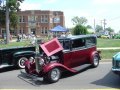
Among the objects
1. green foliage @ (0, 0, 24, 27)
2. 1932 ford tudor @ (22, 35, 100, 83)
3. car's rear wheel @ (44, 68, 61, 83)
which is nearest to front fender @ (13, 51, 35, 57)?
1932 ford tudor @ (22, 35, 100, 83)

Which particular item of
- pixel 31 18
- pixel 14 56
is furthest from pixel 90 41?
pixel 31 18

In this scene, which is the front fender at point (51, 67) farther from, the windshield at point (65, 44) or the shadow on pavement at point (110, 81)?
the shadow on pavement at point (110, 81)

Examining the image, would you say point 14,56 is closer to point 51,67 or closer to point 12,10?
point 51,67

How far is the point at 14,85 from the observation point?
10.4 m

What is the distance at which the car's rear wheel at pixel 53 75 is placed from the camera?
34.5 feet

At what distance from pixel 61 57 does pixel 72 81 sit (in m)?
1.04

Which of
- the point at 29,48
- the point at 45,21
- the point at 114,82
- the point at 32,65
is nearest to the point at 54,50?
the point at 32,65

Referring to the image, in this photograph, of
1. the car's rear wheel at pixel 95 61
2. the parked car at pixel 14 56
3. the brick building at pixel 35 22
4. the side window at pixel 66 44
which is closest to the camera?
the side window at pixel 66 44

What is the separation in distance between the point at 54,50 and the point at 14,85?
1823 millimetres

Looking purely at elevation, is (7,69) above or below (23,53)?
below

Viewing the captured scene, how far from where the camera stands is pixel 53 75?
1075cm

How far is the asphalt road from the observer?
10078mm

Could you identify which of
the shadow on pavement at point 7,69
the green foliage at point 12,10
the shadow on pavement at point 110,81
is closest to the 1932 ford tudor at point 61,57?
the shadow on pavement at point 110,81

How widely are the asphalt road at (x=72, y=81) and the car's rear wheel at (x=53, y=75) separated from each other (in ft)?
0.51
